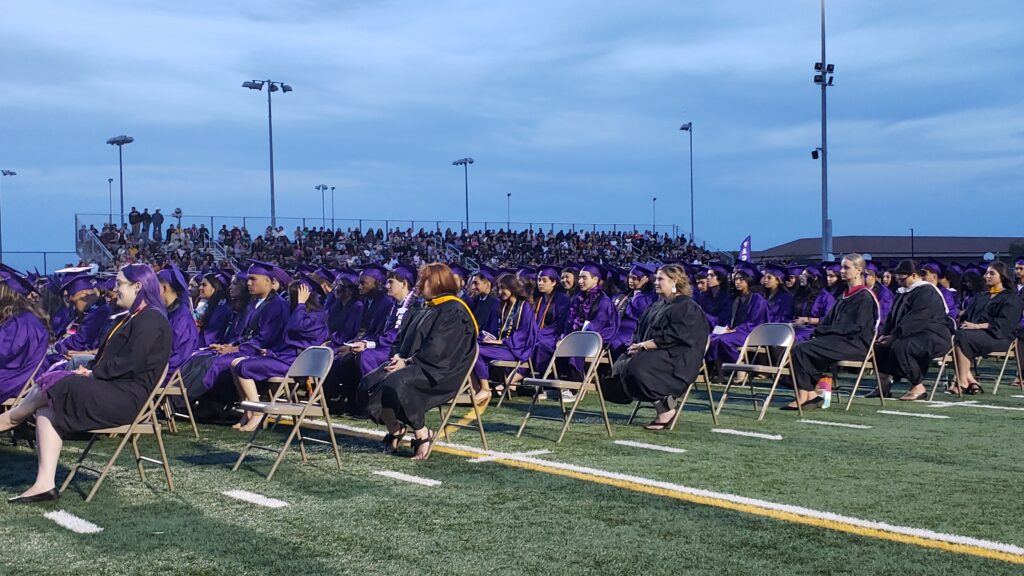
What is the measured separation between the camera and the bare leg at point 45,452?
629 centimetres

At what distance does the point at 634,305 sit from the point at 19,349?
7.77 m

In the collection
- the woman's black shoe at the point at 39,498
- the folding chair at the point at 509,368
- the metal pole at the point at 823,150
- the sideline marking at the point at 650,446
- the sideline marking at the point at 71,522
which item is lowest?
the sideline marking at the point at 650,446

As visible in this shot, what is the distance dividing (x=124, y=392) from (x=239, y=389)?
11.2ft

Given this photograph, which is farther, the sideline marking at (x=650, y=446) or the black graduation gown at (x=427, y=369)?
the sideline marking at (x=650, y=446)

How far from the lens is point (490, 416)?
415 inches

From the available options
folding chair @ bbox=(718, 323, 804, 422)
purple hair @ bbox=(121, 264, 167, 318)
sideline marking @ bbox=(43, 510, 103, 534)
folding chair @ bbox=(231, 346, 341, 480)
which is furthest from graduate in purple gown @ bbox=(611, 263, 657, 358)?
sideline marking @ bbox=(43, 510, 103, 534)

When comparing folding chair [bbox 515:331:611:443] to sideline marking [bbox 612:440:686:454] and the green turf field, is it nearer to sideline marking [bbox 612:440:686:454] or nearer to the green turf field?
the green turf field

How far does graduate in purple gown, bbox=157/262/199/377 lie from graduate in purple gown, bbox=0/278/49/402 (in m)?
0.97

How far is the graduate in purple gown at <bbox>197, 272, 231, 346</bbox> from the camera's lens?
38.7 feet

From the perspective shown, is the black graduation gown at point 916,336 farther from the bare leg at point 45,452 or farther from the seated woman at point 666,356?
the bare leg at point 45,452

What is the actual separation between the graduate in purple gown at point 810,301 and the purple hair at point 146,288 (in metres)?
8.98

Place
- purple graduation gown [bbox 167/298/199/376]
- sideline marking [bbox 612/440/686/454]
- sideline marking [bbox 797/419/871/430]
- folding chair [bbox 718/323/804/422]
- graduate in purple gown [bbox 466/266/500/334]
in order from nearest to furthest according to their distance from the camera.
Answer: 1. sideline marking [bbox 612/440/686/454]
2. purple graduation gown [bbox 167/298/199/376]
3. sideline marking [bbox 797/419/871/430]
4. folding chair [bbox 718/323/804/422]
5. graduate in purple gown [bbox 466/266/500/334]

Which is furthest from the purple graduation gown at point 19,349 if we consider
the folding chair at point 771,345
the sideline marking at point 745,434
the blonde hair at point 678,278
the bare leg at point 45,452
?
the folding chair at point 771,345

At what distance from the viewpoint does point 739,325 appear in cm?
1408
